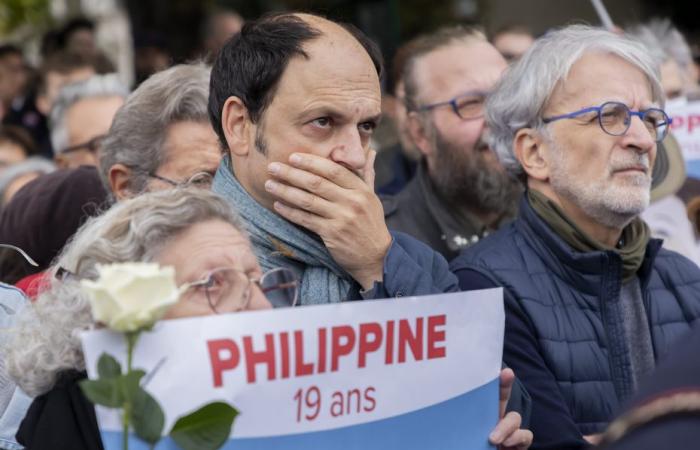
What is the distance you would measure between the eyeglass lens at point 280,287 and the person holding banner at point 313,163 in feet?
0.98

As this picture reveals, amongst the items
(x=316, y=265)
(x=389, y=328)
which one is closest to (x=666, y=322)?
(x=316, y=265)

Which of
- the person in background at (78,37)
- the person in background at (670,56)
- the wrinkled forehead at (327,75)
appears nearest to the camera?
the wrinkled forehead at (327,75)

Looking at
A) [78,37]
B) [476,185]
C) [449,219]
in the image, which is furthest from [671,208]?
[78,37]

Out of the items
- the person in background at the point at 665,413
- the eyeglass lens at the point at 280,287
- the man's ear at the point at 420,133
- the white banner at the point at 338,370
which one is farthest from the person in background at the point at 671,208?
the person in background at the point at 665,413

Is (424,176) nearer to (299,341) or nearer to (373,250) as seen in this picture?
(373,250)

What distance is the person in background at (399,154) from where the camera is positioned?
6602 mm

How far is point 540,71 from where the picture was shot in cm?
441

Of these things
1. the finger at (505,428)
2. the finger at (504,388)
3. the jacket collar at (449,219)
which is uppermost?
the finger at (504,388)

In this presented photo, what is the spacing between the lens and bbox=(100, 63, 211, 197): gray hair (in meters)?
4.40

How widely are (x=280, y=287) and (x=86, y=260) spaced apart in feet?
1.44

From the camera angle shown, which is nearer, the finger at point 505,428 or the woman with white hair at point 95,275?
the woman with white hair at point 95,275

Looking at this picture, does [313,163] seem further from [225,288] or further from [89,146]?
[89,146]

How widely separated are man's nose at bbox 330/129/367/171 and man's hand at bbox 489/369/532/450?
25.2 inches

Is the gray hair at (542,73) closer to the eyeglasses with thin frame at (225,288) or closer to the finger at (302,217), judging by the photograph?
the finger at (302,217)
